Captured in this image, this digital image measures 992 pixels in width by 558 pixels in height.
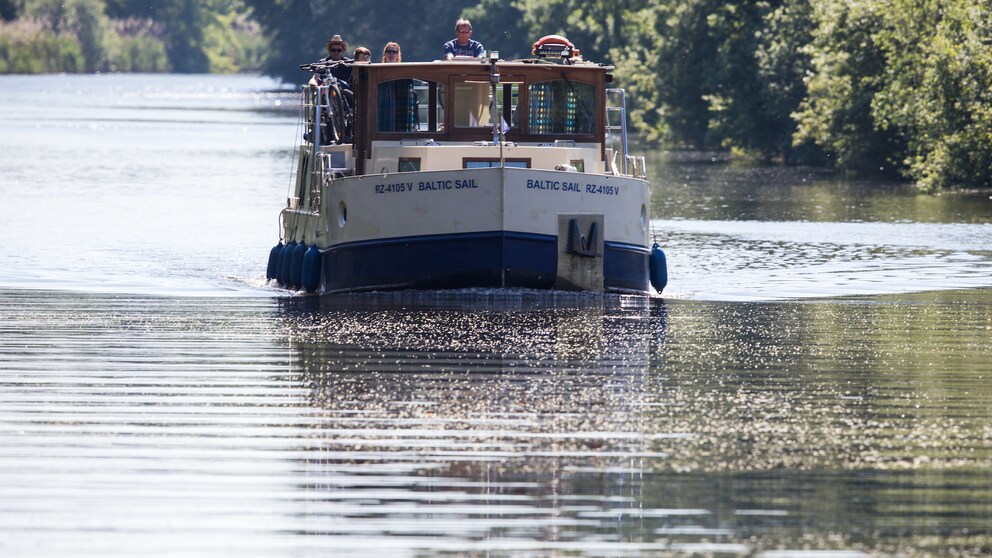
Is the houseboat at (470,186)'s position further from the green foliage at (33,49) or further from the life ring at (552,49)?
the green foliage at (33,49)

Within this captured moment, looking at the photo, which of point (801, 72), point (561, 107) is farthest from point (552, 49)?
point (801, 72)

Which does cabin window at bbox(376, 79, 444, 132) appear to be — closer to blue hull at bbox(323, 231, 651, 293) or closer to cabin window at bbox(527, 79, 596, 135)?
cabin window at bbox(527, 79, 596, 135)

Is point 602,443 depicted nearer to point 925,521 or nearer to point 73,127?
point 925,521

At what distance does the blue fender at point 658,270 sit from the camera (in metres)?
26.0

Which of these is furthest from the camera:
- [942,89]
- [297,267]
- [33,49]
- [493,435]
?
[33,49]

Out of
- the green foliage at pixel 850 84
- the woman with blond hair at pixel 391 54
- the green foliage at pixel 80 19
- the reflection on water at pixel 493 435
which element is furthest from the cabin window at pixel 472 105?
the green foliage at pixel 80 19

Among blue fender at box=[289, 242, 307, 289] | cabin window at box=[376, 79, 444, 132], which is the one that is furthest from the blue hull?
cabin window at box=[376, 79, 444, 132]

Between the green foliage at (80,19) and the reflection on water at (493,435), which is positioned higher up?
the green foliage at (80,19)

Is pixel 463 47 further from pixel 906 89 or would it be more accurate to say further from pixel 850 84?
pixel 850 84

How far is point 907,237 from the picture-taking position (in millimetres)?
36219

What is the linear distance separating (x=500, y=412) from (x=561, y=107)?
470 inches

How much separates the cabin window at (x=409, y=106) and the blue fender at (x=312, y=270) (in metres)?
1.91

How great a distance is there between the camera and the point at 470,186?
78.5 ft

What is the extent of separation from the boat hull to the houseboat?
13mm
